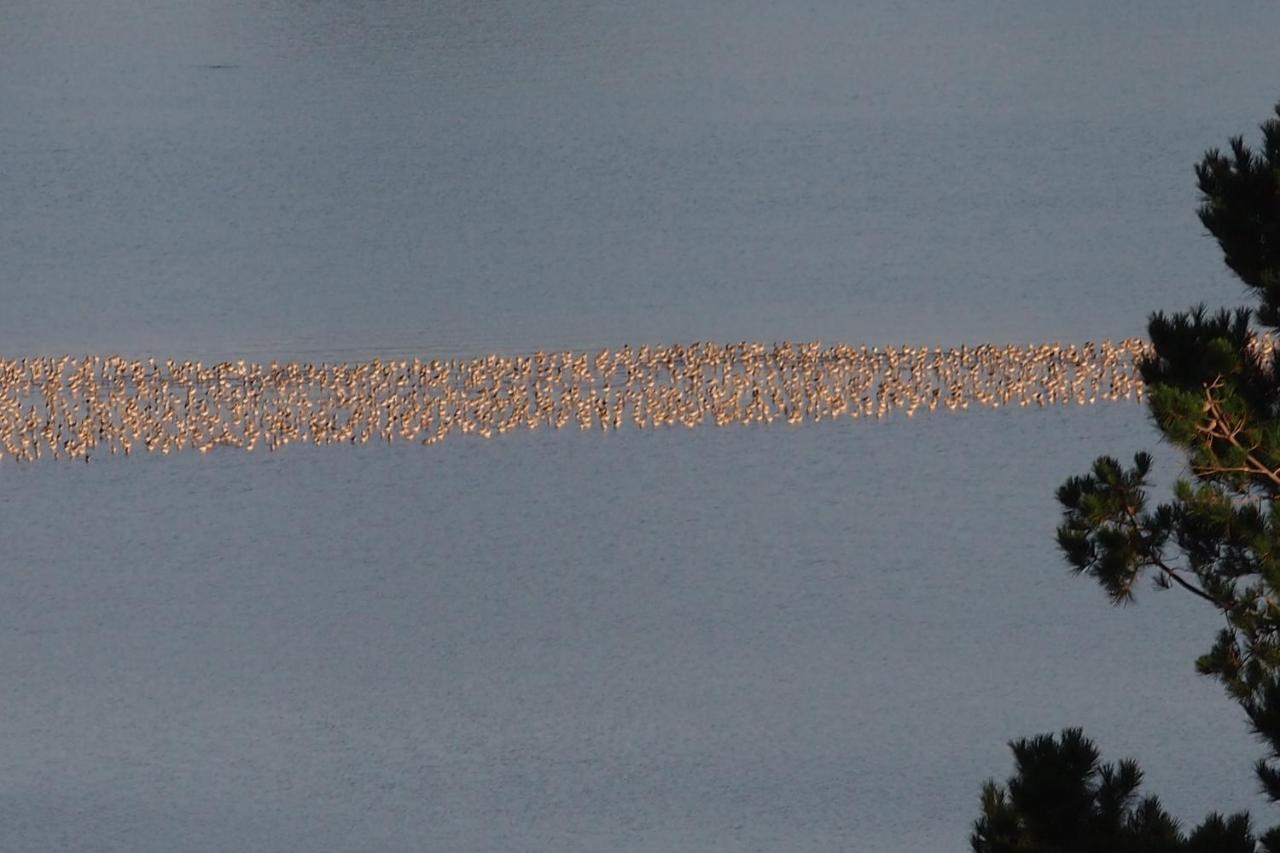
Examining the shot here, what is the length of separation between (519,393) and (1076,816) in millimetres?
14729

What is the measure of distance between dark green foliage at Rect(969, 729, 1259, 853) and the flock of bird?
13377mm

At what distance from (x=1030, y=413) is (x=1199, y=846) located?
14017 millimetres

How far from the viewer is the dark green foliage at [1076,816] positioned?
36.2 ft

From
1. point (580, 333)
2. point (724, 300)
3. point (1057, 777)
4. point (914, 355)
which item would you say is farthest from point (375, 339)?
point (1057, 777)

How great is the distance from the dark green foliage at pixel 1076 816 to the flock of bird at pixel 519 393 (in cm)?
1338

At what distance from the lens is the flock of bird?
24.8m

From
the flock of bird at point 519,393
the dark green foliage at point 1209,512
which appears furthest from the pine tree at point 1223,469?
the flock of bird at point 519,393

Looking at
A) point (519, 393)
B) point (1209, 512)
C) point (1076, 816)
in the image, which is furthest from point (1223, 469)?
point (519, 393)

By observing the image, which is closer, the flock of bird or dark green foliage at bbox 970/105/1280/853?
dark green foliage at bbox 970/105/1280/853

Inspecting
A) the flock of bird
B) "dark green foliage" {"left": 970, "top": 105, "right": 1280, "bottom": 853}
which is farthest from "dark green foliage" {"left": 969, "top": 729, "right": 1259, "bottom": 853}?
the flock of bird

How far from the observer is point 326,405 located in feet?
83.0

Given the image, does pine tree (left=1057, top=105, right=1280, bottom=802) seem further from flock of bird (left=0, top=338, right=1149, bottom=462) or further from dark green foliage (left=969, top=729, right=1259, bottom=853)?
flock of bird (left=0, top=338, right=1149, bottom=462)

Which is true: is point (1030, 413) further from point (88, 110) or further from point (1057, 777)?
point (88, 110)

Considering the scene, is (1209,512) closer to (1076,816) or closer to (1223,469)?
(1223,469)
